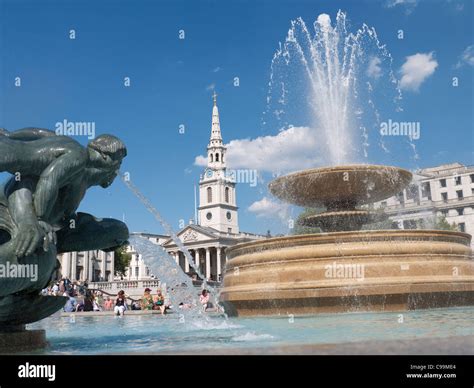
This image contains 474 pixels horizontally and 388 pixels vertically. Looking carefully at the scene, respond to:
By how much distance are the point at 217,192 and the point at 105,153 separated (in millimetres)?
101130

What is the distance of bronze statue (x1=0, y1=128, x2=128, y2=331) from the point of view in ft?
15.6

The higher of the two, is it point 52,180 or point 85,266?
point 85,266

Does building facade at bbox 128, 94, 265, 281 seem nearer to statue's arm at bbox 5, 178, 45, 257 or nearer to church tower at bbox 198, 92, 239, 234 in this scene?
church tower at bbox 198, 92, 239, 234

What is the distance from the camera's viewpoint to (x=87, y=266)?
87.3 metres

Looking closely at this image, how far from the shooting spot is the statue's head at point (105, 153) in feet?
18.0

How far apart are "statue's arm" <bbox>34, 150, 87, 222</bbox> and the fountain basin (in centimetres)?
546

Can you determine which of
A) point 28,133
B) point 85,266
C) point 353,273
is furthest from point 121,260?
point 28,133

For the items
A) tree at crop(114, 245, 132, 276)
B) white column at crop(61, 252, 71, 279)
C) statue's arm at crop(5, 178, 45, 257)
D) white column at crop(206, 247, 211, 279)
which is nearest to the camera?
statue's arm at crop(5, 178, 45, 257)

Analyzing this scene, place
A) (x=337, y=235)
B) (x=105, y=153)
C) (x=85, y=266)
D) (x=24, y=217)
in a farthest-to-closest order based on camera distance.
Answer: (x=85, y=266) < (x=337, y=235) < (x=105, y=153) < (x=24, y=217)

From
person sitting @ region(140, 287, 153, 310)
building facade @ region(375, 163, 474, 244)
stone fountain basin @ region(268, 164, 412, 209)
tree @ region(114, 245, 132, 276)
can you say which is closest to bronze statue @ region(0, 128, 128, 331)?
stone fountain basin @ region(268, 164, 412, 209)

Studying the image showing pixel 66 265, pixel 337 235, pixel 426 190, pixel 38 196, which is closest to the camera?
pixel 38 196

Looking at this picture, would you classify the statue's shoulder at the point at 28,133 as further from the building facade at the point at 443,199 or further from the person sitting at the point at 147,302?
the building facade at the point at 443,199

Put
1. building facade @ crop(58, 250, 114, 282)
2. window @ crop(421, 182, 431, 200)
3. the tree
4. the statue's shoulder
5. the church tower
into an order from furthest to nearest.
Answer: the church tower, the tree, building facade @ crop(58, 250, 114, 282), window @ crop(421, 182, 431, 200), the statue's shoulder

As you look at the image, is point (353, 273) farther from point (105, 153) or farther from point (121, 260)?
point (121, 260)
